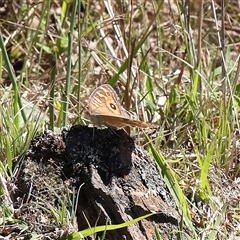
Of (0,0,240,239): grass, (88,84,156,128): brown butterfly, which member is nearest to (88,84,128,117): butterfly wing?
(88,84,156,128): brown butterfly

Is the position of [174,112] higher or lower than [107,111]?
lower

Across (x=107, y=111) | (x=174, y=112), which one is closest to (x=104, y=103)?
(x=107, y=111)

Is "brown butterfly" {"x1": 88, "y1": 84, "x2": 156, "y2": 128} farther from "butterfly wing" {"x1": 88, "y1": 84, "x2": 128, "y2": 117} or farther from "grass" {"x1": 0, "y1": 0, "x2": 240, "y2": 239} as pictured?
"grass" {"x1": 0, "y1": 0, "x2": 240, "y2": 239}

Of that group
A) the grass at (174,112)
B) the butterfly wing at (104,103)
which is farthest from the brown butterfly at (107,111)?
the grass at (174,112)

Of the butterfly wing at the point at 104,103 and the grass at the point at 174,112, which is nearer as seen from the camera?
the butterfly wing at the point at 104,103

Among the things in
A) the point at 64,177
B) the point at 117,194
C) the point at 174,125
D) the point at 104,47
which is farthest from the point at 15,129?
the point at 104,47

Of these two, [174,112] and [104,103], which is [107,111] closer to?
[104,103]

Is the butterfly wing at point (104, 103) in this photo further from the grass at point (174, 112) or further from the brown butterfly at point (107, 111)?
the grass at point (174, 112)

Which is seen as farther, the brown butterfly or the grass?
the grass
